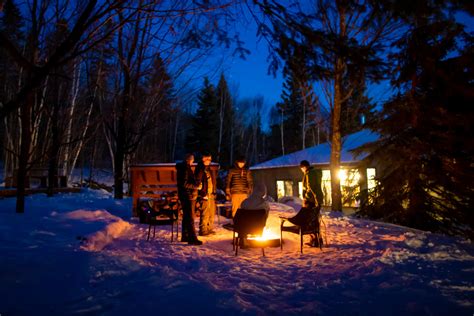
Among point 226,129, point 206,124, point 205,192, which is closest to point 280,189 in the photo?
point 205,192

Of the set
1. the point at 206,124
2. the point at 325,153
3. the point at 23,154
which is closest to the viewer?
the point at 23,154

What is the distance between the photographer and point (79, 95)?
21.1 metres

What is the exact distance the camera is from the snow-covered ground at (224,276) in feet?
11.0

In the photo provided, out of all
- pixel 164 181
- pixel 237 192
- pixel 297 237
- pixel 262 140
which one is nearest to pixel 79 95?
pixel 164 181

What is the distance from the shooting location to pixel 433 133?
823cm

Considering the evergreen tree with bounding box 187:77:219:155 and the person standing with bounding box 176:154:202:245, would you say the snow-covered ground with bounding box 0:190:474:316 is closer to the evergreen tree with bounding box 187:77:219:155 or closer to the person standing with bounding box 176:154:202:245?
the person standing with bounding box 176:154:202:245

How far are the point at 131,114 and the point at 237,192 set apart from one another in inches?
360

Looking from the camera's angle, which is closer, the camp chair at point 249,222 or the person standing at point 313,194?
the camp chair at point 249,222

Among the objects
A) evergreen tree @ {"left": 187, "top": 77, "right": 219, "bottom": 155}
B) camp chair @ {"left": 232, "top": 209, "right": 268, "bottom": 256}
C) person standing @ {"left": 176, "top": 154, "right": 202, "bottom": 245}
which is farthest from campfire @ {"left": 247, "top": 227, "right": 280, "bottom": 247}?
evergreen tree @ {"left": 187, "top": 77, "right": 219, "bottom": 155}

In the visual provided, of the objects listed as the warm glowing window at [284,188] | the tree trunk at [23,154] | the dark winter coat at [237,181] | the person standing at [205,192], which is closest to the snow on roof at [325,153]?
the warm glowing window at [284,188]

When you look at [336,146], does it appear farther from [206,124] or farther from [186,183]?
[206,124]

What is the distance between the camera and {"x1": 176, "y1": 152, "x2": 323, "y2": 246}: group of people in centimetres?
661

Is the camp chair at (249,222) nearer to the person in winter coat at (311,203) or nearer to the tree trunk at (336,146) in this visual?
the person in winter coat at (311,203)

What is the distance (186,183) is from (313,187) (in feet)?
9.66
